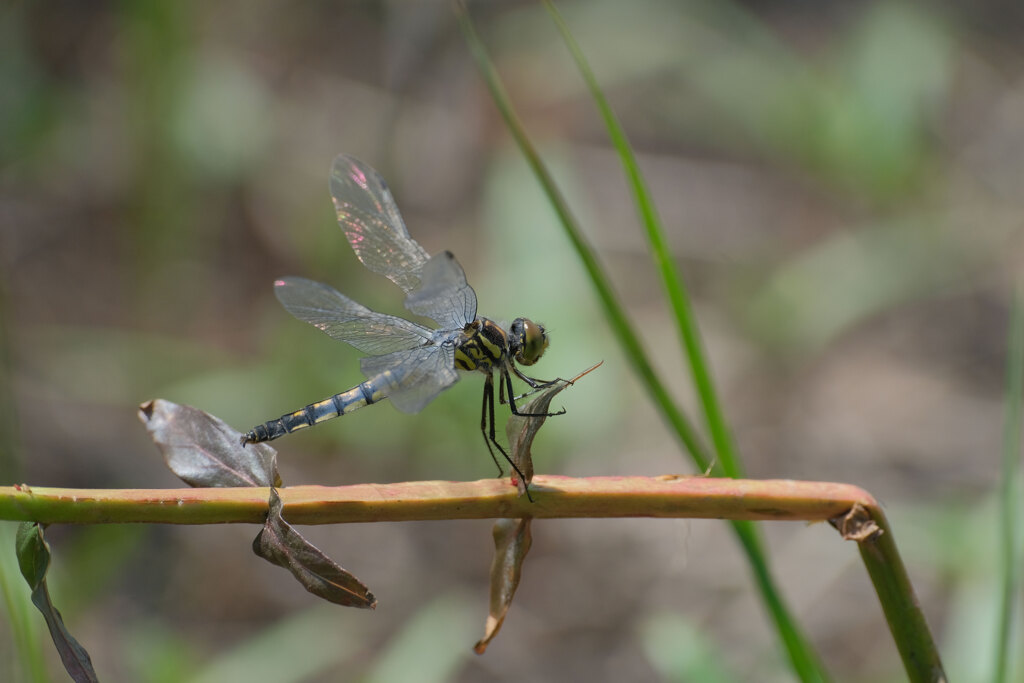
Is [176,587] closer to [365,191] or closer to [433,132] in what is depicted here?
[365,191]

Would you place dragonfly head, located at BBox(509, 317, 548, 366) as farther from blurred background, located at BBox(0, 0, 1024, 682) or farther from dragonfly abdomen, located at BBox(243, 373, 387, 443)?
blurred background, located at BBox(0, 0, 1024, 682)

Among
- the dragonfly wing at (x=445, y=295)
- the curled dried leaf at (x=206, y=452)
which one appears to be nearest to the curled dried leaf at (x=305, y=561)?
the curled dried leaf at (x=206, y=452)

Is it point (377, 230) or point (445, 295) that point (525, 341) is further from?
point (377, 230)

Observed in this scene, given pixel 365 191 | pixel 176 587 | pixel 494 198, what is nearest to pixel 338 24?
pixel 494 198

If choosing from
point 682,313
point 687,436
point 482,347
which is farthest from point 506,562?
Answer: point 482,347

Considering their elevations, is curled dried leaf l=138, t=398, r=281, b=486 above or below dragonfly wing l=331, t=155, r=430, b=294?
below

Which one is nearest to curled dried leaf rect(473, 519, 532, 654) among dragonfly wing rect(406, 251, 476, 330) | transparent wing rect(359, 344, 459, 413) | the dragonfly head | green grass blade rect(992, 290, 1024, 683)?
transparent wing rect(359, 344, 459, 413)
